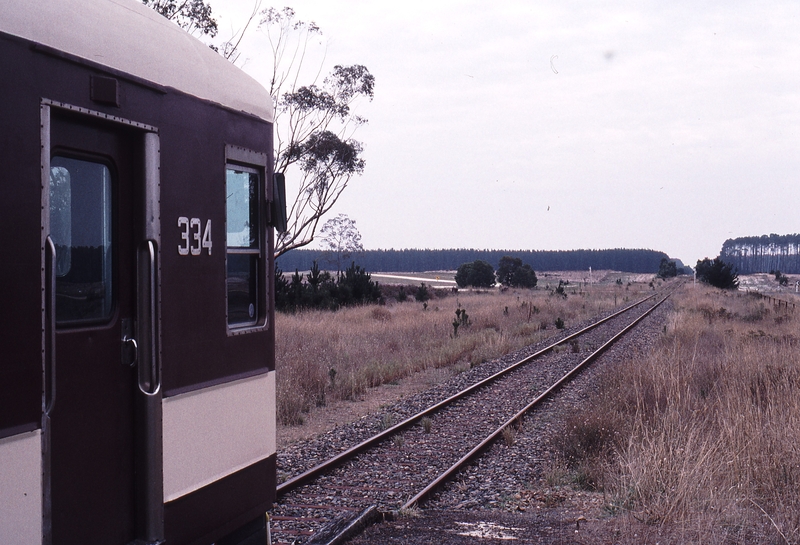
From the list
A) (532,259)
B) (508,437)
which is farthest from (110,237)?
(532,259)

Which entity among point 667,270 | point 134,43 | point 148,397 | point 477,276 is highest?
point 134,43

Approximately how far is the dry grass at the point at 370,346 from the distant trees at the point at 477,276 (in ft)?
146

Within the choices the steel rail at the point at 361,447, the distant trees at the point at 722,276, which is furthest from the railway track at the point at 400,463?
the distant trees at the point at 722,276

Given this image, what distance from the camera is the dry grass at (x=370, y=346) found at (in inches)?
494

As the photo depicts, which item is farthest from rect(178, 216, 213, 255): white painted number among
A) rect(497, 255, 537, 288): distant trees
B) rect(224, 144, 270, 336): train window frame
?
rect(497, 255, 537, 288): distant trees

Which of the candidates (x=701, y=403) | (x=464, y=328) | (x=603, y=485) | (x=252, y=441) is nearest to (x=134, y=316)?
(x=252, y=441)

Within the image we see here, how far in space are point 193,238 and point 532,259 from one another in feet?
577

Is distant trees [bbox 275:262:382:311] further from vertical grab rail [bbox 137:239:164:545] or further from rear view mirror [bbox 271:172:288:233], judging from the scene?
vertical grab rail [bbox 137:239:164:545]

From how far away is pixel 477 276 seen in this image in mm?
76438

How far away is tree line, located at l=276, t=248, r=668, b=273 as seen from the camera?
154 meters

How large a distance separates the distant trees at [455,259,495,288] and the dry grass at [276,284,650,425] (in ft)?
146

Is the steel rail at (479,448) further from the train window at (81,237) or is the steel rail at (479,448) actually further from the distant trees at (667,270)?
the distant trees at (667,270)

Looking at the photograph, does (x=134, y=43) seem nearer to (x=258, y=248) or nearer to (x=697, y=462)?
(x=258, y=248)

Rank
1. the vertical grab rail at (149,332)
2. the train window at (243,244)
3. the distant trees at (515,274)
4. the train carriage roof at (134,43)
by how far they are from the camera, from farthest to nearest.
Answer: the distant trees at (515,274), the train window at (243,244), the vertical grab rail at (149,332), the train carriage roof at (134,43)
